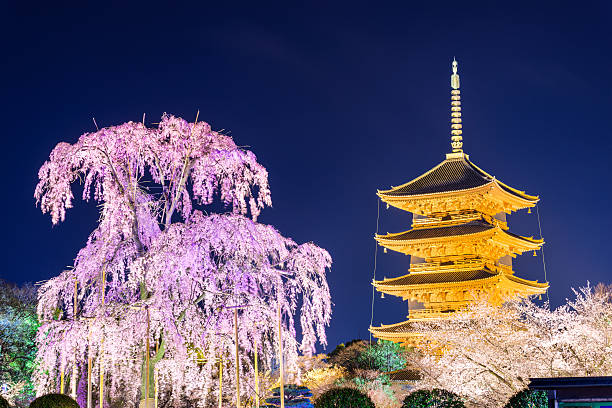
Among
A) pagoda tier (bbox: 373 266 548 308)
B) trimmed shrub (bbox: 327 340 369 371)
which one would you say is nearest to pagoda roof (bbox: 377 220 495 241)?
pagoda tier (bbox: 373 266 548 308)

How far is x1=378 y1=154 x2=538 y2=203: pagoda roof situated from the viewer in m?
32.5

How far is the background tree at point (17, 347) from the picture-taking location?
23.4 metres

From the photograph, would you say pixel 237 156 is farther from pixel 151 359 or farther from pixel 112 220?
pixel 151 359

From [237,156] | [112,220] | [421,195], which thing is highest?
[421,195]

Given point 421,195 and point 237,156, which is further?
point 421,195

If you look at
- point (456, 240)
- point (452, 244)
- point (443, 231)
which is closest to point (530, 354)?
point (456, 240)

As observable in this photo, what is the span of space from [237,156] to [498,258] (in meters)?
20.8

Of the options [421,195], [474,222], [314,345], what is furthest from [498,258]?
[314,345]

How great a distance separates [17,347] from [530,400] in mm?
17786

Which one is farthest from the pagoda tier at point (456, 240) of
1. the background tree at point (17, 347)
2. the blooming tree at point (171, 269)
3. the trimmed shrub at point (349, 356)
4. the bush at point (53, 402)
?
the bush at point (53, 402)

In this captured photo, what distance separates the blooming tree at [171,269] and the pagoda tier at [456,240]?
56.1ft

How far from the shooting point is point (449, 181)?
3338 cm

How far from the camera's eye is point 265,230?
15.0 m

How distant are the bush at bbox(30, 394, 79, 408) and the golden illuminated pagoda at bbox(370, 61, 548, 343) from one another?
1897cm
